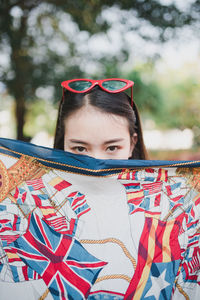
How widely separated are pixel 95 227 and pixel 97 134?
0.41 meters

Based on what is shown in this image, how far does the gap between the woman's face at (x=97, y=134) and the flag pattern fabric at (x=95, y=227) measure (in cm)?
14

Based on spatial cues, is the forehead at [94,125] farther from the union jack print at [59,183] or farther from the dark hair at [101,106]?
the union jack print at [59,183]

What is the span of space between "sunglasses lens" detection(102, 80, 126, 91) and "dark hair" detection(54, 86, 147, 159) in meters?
0.03

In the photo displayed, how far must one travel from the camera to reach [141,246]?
993 mm

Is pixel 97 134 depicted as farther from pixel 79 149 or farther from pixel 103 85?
pixel 103 85

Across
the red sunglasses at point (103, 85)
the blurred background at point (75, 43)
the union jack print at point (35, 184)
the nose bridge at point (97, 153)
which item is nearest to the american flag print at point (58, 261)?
the union jack print at point (35, 184)

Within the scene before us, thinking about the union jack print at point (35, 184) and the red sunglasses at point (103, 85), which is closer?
the union jack print at point (35, 184)

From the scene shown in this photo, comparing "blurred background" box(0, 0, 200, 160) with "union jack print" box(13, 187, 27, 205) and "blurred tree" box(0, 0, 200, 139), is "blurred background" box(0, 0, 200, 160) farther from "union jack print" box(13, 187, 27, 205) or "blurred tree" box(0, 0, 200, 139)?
"union jack print" box(13, 187, 27, 205)

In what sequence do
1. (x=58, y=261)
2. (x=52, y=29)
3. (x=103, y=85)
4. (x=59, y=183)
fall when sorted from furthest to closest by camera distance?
(x=52, y=29), (x=103, y=85), (x=59, y=183), (x=58, y=261)

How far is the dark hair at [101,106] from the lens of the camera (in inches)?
51.7

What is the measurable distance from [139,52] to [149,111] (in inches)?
45.0

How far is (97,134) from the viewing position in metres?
1.21

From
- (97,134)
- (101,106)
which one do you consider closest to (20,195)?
(97,134)

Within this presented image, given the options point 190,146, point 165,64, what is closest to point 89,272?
point 165,64
